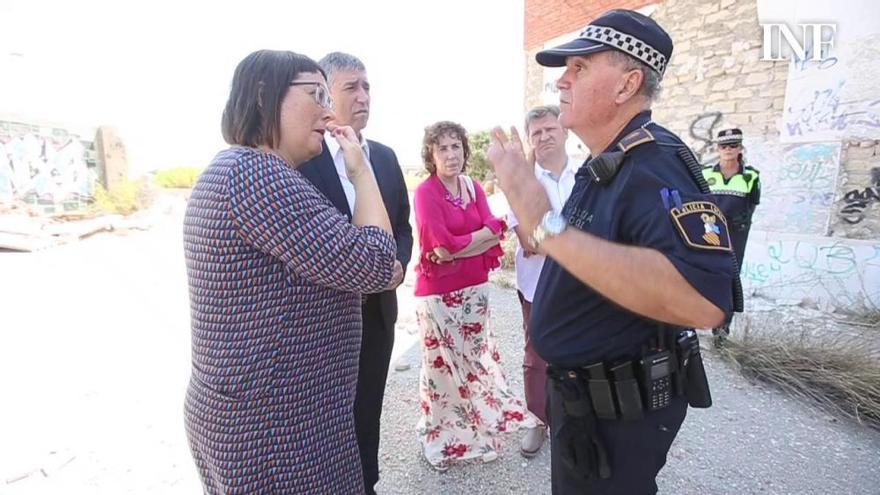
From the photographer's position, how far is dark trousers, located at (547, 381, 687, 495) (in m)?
1.33

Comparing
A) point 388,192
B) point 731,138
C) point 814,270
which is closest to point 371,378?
point 388,192

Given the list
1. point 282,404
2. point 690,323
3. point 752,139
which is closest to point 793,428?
point 690,323

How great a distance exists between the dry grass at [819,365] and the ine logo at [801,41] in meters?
3.05

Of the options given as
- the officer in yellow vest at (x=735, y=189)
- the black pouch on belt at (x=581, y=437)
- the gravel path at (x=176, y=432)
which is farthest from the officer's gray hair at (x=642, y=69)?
the officer in yellow vest at (x=735, y=189)

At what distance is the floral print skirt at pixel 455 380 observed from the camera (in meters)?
2.61

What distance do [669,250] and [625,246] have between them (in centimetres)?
10

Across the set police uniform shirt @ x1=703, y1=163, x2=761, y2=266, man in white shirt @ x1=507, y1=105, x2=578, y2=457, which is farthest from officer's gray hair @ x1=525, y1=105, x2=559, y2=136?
police uniform shirt @ x1=703, y1=163, x2=761, y2=266

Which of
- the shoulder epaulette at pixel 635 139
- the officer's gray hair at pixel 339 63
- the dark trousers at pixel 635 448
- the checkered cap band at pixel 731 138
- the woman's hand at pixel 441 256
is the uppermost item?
the officer's gray hair at pixel 339 63

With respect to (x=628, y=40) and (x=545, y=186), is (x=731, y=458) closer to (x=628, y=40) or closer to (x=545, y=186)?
(x=545, y=186)

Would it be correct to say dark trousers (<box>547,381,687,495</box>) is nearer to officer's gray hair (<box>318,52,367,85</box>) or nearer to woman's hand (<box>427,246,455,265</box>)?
woman's hand (<box>427,246,455,265</box>)

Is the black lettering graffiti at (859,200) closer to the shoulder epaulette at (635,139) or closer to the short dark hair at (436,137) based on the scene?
the short dark hair at (436,137)

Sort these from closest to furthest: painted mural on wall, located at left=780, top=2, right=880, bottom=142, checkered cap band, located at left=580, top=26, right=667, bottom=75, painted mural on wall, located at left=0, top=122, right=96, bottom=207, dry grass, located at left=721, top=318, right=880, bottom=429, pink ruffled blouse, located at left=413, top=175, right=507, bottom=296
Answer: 1. checkered cap band, located at left=580, top=26, right=667, bottom=75
2. pink ruffled blouse, located at left=413, top=175, right=507, bottom=296
3. dry grass, located at left=721, top=318, right=880, bottom=429
4. painted mural on wall, located at left=780, top=2, right=880, bottom=142
5. painted mural on wall, located at left=0, top=122, right=96, bottom=207

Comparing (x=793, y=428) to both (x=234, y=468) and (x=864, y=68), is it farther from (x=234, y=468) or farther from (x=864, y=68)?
(x=864, y=68)

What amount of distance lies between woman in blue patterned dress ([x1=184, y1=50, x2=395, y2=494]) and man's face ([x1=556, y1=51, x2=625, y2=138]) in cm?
65
